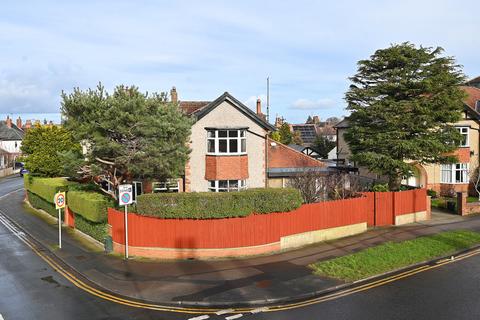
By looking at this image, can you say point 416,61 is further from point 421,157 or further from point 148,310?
point 148,310

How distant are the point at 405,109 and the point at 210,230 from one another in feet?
46.7

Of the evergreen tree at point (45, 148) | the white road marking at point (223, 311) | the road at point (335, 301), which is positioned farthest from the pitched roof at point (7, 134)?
the white road marking at point (223, 311)

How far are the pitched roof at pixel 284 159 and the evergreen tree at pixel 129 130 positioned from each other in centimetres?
978

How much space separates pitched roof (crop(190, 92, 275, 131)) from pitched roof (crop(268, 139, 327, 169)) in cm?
217

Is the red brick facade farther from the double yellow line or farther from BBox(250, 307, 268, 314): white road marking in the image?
BBox(250, 307, 268, 314): white road marking

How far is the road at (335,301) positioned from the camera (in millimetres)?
11750

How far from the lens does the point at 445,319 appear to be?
11305mm

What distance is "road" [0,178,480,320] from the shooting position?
38.5 ft

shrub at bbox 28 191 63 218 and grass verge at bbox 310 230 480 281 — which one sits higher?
shrub at bbox 28 191 63 218

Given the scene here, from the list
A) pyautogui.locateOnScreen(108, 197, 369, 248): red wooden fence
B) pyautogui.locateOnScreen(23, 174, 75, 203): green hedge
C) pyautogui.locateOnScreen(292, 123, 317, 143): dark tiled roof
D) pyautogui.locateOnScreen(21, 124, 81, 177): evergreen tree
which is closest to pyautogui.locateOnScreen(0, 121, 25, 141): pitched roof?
pyautogui.locateOnScreen(21, 124, 81, 177): evergreen tree

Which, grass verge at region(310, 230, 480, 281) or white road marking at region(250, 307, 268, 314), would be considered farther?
grass verge at region(310, 230, 480, 281)

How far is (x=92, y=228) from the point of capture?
21.3 m

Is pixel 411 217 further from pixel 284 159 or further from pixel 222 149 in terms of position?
pixel 222 149

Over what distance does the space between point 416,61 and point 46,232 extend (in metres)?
23.6
